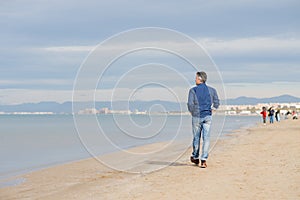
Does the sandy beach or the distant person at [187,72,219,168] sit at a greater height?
the distant person at [187,72,219,168]

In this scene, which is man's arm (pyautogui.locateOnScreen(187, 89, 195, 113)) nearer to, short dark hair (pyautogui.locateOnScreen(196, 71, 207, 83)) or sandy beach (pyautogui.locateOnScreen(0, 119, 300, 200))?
short dark hair (pyautogui.locateOnScreen(196, 71, 207, 83))

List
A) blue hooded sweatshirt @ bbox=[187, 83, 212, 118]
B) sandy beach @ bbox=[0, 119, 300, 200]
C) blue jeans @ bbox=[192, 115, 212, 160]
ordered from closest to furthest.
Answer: sandy beach @ bbox=[0, 119, 300, 200] → blue hooded sweatshirt @ bbox=[187, 83, 212, 118] → blue jeans @ bbox=[192, 115, 212, 160]

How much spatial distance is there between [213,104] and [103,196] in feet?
14.3

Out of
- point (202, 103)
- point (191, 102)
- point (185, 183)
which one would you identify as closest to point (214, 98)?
point (202, 103)

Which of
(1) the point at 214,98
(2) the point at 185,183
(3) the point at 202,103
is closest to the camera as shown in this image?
(2) the point at 185,183

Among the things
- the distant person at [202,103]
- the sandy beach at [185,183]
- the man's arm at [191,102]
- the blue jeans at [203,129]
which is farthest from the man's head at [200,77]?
the sandy beach at [185,183]

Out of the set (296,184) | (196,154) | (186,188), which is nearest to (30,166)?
(196,154)

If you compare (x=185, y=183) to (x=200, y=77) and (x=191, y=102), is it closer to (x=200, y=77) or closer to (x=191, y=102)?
(x=191, y=102)

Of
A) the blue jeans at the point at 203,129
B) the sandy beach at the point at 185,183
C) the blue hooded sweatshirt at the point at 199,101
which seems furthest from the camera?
the blue jeans at the point at 203,129

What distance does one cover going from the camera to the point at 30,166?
61.4 ft

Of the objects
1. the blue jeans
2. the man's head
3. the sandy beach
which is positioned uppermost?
the man's head

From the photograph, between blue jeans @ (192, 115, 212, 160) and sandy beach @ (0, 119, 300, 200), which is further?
blue jeans @ (192, 115, 212, 160)

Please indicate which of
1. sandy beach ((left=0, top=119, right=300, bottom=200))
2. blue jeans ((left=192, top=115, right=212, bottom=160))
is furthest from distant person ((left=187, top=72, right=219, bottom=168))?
sandy beach ((left=0, top=119, right=300, bottom=200))

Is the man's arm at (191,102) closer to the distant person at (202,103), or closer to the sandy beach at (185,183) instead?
Answer: the distant person at (202,103)
